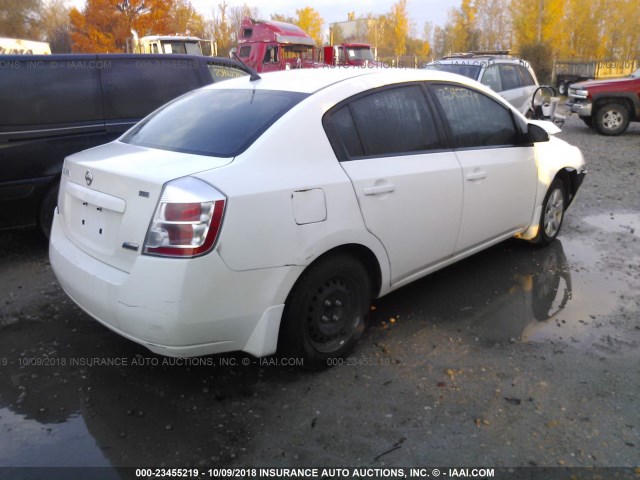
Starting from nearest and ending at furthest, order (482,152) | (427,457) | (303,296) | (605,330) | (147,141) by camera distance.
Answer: (427,457)
(303,296)
(147,141)
(605,330)
(482,152)

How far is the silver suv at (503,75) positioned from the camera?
11414mm

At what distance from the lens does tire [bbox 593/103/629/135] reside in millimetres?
13578

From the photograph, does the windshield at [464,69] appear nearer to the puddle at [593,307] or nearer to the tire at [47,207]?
the puddle at [593,307]

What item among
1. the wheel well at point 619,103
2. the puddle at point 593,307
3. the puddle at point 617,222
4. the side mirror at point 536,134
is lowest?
the puddle at point 593,307

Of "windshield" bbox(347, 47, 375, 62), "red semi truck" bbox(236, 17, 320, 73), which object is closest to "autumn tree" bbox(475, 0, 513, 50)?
"windshield" bbox(347, 47, 375, 62)

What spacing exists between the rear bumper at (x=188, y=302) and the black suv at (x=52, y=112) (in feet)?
7.83

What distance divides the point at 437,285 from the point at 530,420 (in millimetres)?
1808

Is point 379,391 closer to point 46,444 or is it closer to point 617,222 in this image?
point 46,444

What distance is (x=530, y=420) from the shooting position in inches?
109

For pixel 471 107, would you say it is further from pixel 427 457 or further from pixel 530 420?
pixel 427 457

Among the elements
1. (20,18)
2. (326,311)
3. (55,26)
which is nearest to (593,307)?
(326,311)

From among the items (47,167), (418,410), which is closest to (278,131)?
(418,410)

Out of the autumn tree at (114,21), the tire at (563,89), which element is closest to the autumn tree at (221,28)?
the autumn tree at (114,21)

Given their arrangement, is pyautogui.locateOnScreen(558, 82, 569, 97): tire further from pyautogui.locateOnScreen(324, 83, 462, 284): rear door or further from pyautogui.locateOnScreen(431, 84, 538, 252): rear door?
pyautogui.locateOnScreen(324, 83, 462, 284): rear door
